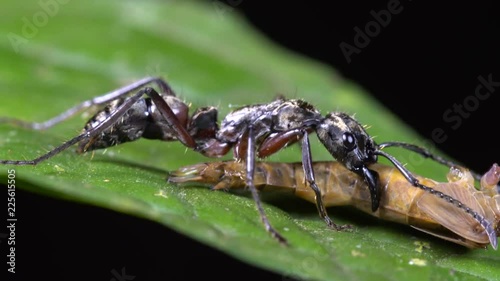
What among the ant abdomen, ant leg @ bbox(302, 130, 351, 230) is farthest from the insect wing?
the ant abdomen

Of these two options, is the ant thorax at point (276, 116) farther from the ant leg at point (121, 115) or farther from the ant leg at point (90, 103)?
the ant leg at point (90, 103)

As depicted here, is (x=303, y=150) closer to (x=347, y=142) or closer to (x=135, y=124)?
(x=347, y=142)

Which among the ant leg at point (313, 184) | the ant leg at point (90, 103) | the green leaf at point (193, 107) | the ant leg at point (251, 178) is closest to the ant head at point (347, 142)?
the ant leg at point (313, 184)

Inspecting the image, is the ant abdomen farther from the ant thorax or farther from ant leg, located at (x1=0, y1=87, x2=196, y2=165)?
the ant thorax

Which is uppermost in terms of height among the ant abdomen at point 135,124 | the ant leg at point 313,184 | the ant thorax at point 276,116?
the ant abdomen at point 135,124

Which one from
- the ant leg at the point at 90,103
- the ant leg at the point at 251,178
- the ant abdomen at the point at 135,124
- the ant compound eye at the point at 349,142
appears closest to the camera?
the ant leg at the point at 251,178

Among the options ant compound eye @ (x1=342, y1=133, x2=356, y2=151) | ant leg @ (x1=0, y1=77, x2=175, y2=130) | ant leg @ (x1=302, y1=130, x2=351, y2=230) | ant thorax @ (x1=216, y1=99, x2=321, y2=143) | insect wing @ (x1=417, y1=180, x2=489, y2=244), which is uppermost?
ant leg @ (x1=0, y1=77, x2=175, y2=130)

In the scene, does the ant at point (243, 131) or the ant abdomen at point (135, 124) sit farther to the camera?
the ant abdomen at point (135, 124)
